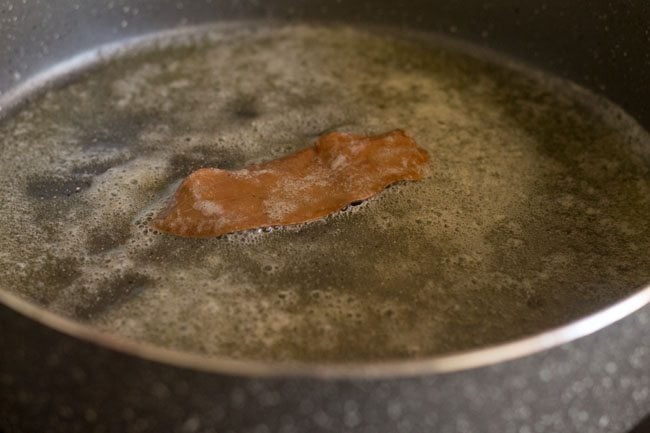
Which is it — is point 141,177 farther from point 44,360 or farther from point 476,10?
point 476,10

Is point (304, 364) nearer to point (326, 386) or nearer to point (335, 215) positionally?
point (326, 386)

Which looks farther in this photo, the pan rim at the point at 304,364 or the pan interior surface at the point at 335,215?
the pan interior surface at the point at 335,215

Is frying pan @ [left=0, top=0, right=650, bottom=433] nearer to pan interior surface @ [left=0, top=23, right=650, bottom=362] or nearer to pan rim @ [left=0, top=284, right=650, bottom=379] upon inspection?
pan rim @ [left=0, top=284, right=650, bottom=379]

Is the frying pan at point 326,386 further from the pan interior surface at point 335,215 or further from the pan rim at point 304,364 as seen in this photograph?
the pan interior surface at point 335,215

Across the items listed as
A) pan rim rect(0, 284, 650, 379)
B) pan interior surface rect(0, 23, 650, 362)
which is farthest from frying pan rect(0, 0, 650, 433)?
pan interior surface rect(0, 23, 650, 362)

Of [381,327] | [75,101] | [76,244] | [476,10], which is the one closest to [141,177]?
[76,244]

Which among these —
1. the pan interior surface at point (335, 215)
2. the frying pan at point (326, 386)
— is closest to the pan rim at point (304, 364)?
the frying pan at point (326, 386)
